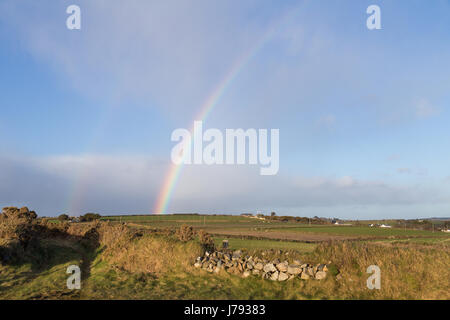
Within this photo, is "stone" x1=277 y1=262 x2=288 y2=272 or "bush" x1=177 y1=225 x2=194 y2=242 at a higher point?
"bush" x1=177 y1=225 x2=194 y2=242

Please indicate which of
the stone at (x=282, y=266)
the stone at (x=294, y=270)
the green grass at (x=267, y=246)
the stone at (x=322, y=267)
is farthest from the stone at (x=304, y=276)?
the green grass at (x=267, y=246)

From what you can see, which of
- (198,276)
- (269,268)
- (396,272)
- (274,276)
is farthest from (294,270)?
(198,276)

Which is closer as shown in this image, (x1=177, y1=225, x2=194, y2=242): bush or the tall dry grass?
the tall dry grass

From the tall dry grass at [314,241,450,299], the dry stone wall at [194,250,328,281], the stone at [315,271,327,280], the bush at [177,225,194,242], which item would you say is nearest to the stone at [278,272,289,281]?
the dry stone wall at [194,250,328,281]

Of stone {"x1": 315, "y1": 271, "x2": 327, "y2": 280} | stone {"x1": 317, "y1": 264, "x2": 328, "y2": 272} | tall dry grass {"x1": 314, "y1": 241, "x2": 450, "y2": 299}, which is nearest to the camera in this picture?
tall dry grass {"x1": 314, "y1": 241, "x2": 450, "y2": 299}

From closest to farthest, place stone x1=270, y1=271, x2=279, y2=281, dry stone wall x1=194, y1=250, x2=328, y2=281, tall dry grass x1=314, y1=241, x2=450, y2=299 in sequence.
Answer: tall dry grass x1=314, y1=241, x2=450, y2=299
dry stone wall x1=194, y1=250, x2=328, y2=281
stone x1=270, y1=271, x2=279, y2=281

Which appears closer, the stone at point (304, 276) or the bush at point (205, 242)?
the stone at point (304, 276)

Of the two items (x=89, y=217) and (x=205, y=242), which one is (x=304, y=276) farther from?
(x=89, y=217)

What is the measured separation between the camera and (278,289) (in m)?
14.9

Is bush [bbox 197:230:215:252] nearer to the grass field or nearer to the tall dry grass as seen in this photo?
the grass field

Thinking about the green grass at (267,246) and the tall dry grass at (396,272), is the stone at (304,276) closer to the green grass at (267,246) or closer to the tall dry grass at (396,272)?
the tall dry grass at (396,272)

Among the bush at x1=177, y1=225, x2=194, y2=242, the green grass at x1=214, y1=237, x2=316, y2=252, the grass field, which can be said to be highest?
the bush at x1=177, y1=225, x2=194, y2=242
